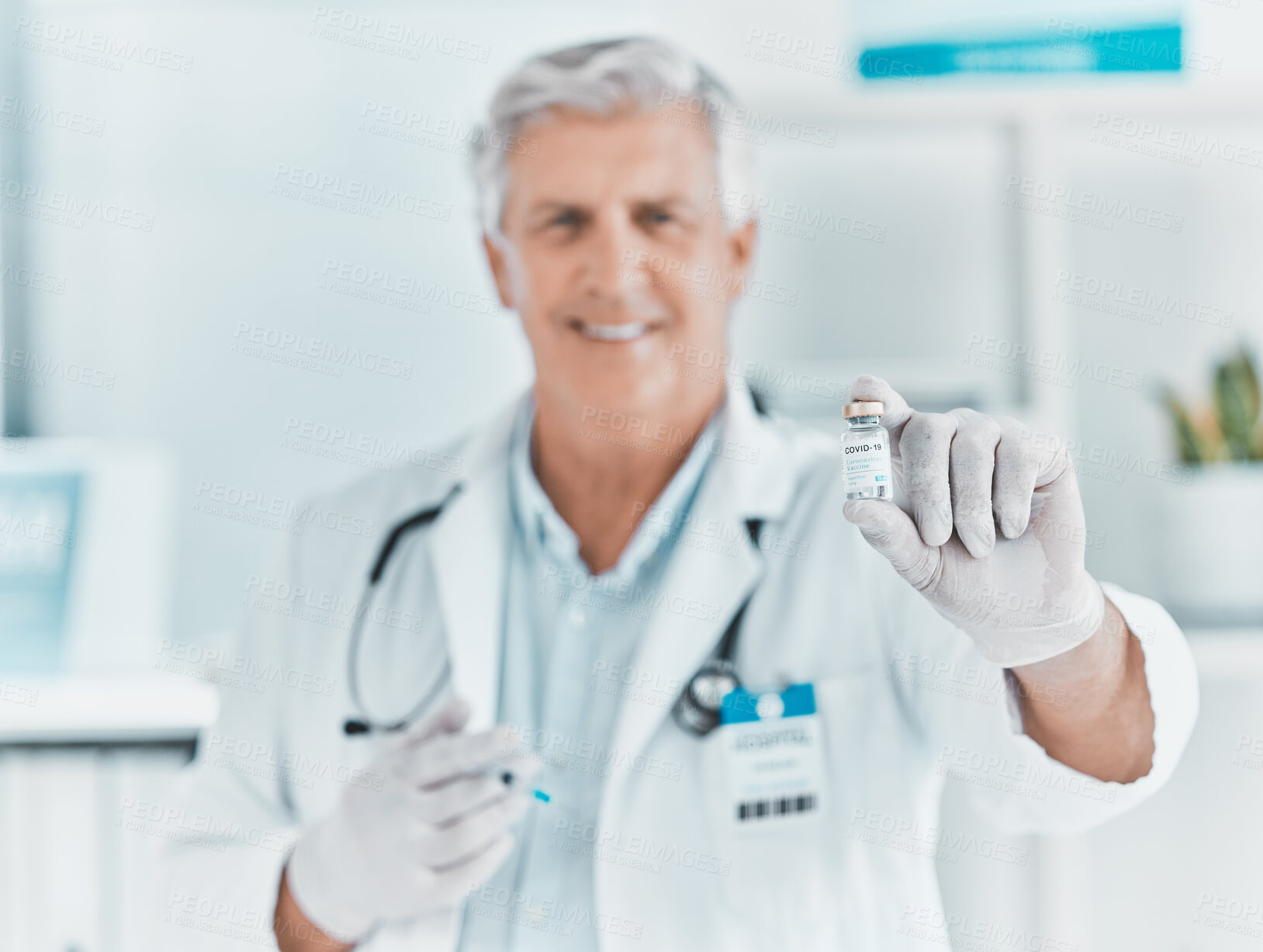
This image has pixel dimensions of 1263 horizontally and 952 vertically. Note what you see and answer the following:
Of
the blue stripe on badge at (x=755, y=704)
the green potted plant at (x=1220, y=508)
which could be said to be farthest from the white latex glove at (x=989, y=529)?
the green potted plant at (x=1220, y=508)

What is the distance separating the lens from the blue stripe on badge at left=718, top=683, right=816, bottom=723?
2.99 ft

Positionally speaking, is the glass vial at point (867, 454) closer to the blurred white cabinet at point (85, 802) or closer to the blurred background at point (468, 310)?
the blurred background at point (468, 310)

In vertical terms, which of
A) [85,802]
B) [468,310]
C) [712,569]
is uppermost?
[468,310]

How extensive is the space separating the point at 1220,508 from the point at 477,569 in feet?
3.07

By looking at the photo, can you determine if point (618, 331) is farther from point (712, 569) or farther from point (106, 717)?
point (106, 717)

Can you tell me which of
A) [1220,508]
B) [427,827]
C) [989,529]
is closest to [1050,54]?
[1220,508]

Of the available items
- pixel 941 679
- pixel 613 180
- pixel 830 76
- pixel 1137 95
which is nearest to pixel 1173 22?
pixel 1137 95

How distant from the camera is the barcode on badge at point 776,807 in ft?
2.92

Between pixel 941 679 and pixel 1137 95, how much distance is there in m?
0.90

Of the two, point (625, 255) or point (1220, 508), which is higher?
point (625, 255)

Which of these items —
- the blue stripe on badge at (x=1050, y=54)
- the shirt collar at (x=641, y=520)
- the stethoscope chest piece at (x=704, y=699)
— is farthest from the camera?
the blue stripe on badge at (x=1050, y=54)

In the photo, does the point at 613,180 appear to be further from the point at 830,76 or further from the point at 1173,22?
the point at 1173,22

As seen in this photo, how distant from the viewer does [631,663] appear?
98cm

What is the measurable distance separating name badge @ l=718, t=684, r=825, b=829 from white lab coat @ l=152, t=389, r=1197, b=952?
0.04ft
